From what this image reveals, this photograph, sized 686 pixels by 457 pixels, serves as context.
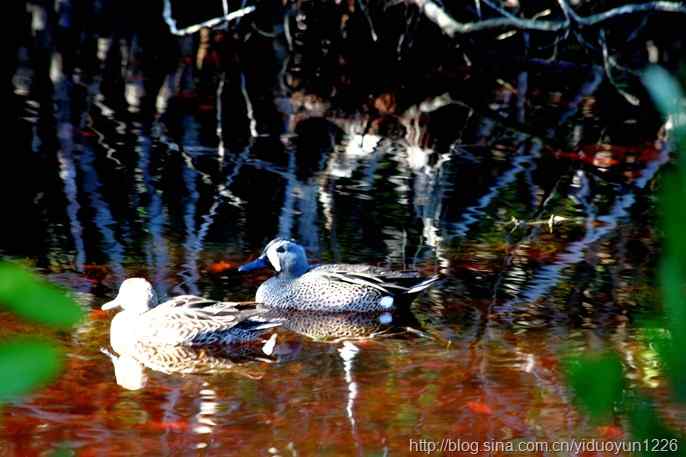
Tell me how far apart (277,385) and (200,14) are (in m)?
13.4

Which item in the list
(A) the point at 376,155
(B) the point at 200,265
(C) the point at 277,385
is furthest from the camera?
(A) the point at 376,155

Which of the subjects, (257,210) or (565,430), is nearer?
(565,430)

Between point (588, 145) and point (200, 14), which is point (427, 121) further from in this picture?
point (200, 14)

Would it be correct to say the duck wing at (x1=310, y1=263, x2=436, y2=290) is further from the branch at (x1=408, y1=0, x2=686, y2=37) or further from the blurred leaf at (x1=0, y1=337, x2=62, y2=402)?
the blurred leaf at (x1=0, y1=337, x2=62, y2=402)

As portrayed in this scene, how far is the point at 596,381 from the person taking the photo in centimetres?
115

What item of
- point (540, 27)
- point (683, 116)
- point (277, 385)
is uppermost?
point (683, 116)

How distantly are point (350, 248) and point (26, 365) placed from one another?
275 inches

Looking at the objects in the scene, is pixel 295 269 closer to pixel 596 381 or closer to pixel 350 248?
pixel 350 248

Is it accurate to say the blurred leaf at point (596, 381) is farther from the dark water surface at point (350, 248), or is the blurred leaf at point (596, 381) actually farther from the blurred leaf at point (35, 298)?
the blurred leaf at point (35, 298)

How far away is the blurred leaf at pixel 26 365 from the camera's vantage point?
109 centimetres

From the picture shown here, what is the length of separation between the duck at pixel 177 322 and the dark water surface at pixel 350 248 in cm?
12

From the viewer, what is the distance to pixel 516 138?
1198 cm

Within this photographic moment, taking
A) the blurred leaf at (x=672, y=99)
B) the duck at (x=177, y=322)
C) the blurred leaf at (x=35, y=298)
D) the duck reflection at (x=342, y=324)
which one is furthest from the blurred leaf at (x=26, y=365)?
the duck reflection at (x=342, y=324)

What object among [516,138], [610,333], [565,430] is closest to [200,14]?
[516,138]
